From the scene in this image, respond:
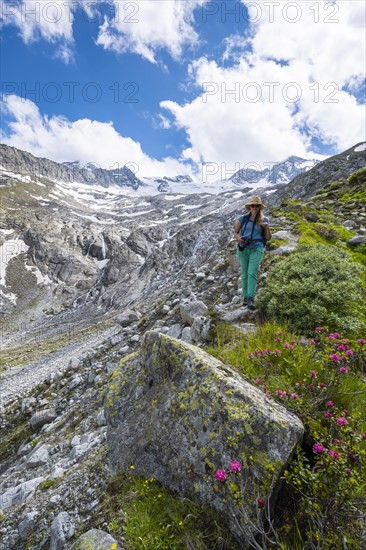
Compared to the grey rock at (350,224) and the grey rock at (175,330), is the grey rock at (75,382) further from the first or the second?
the grey rock at (350,224)

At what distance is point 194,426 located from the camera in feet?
10.7

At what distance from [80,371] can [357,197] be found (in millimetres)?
24554

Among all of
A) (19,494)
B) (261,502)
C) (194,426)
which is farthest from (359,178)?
(19,494)

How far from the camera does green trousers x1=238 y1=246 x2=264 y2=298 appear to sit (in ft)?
25.0

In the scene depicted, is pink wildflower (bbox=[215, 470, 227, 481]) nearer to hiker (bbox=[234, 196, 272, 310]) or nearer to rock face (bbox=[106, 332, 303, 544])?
rock face (bbox=[106, 332, 303, 544])

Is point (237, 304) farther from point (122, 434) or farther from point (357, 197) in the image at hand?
point (357, 197)

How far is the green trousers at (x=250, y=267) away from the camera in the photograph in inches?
301

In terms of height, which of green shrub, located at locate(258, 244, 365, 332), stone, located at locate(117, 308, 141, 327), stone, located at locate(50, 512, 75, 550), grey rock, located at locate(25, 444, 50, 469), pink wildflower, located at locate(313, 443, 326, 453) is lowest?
grey rock, located at locate(25, 444, 50, 469)

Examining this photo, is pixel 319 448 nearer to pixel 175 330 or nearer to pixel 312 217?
pixel 175 330

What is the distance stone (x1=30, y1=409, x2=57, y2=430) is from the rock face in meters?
6.87

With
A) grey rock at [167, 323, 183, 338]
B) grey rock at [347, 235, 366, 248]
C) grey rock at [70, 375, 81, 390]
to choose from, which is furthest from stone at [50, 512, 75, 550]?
grey rock at [347, 235, 366, 248]

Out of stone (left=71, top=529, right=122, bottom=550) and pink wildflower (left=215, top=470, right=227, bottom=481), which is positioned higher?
pink wildflower (left=215, top=470, right=227, bottom=481)

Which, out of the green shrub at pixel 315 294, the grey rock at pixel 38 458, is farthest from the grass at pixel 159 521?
the grey rock at pixel 38 458

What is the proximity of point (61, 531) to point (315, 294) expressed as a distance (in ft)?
20.7
